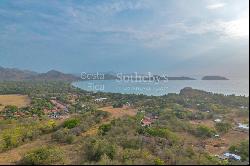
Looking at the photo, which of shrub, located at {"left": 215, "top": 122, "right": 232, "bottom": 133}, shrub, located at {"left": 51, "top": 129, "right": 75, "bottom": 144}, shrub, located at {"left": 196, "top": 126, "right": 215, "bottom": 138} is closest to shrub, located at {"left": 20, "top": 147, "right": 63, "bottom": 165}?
shrub, located at {"left": 51, "top": 129, "right": 75, "bottom": 144}

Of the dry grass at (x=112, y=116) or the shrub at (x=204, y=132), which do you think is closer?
the dry grass at (x=112, y=116)

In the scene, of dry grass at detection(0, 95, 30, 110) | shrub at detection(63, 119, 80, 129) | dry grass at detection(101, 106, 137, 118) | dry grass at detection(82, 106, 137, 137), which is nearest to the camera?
dry grass at detection(82, 106, 137, 137)

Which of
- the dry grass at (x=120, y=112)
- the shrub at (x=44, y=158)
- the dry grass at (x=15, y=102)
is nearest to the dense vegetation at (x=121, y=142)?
the shrub at (x=44, y=158)

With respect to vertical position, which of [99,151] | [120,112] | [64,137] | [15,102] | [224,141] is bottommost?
[15,102]

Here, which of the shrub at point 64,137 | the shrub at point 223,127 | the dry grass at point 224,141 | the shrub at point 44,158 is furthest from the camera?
the shrub at point 223,127

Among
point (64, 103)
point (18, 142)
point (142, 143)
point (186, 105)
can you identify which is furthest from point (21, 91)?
point (142, 143)

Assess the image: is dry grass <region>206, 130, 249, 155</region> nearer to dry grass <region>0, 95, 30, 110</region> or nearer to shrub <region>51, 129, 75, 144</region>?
shrub <region>51, 129, 75, 144</region>

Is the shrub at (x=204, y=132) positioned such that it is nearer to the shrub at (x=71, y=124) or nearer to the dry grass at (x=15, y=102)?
the shrub at (x=71, y=124)

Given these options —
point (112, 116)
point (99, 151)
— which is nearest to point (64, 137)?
point (99, 151)

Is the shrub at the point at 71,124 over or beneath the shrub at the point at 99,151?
beneath

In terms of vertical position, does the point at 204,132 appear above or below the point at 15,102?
above

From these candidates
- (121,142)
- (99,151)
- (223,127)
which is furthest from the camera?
(223,127)

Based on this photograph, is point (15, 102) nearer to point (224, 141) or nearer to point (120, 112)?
point (120, 112)
